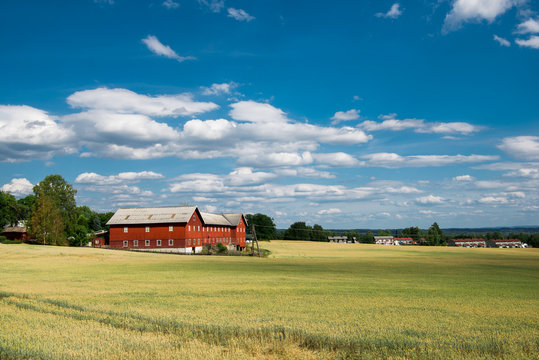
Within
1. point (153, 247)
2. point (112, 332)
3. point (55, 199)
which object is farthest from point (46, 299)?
point (55, 199)

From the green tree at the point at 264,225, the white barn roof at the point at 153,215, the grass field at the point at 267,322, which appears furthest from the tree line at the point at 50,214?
the grass field at the point at 267,322

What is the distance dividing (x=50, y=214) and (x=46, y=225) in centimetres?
277

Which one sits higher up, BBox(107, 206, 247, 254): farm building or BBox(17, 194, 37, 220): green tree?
BBox(17, 194, 37, 220): green tree

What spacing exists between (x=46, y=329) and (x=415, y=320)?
12.9 metres

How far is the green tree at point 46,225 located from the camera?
95.3 meters

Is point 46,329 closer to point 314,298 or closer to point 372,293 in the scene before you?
point 314,298

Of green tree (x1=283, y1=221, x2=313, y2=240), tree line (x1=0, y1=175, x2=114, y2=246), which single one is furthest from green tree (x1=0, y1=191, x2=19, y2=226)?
green tree (x1=283, y1=221, x2=313, y2=240)

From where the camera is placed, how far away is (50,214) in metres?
96.3

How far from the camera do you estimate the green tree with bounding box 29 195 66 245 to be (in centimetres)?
A: 9531

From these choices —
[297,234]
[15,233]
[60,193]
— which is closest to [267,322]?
[60,193]

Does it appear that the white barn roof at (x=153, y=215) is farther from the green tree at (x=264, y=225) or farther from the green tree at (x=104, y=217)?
the green tree at (x=104, y=217)

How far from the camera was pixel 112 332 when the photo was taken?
1327 centimetres

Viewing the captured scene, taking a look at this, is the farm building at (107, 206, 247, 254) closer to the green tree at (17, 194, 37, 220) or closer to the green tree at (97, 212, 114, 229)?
the green tree at (17, 194, 37, 220)

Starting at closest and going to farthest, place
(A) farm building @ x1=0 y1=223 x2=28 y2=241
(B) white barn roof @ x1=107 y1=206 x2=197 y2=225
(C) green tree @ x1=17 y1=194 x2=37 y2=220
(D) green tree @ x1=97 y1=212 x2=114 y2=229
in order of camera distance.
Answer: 1. (B) white barn roof @ x1=107 y1=206 x2=197 y2=225
2. (A) farm building @ x1=0 y1=223 x2=28 y2=241
3. (C) green tree @ x1=17 y1=194 x2=37 y2=220
4. (D) green tree @ x1=97 y1=212 x2=114 y2=229
